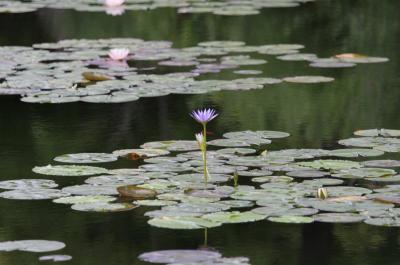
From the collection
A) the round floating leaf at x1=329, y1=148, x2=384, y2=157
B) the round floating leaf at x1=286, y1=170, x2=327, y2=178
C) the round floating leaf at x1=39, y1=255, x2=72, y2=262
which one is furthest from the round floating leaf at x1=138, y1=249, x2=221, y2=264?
the round floating leaf at x1=329, y1=148, x2=384, y2=157

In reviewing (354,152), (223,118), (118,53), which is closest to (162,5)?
(118,53)

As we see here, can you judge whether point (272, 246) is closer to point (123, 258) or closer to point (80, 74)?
point (123, 258)

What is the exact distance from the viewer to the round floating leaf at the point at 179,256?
11.9ft

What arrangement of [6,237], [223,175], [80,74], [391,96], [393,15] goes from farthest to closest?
[393,15], [80,74], [391,96], [223,175], [6,237]

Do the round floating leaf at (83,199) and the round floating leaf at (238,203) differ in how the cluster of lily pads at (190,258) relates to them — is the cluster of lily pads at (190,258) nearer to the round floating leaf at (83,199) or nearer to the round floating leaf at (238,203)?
the round floating leaf at (238,203)

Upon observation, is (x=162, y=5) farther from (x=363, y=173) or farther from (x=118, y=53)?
(x=363, y=173)

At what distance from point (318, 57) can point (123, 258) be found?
4645 millimetres

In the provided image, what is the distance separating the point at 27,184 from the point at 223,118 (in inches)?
67.8

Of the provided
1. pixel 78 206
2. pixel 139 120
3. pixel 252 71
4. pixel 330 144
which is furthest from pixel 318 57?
pixel 78 206

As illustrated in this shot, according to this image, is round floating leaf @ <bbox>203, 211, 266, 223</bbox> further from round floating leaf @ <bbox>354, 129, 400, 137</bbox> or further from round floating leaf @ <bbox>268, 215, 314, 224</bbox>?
round floating leaf @ <bbox>354, 129, 400, 137</bbox>

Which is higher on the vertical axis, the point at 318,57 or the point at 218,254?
the point at 318,57

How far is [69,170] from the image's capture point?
15.7ft

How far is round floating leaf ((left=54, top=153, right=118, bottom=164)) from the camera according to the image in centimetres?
501

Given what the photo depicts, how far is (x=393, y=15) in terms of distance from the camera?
10461mm
